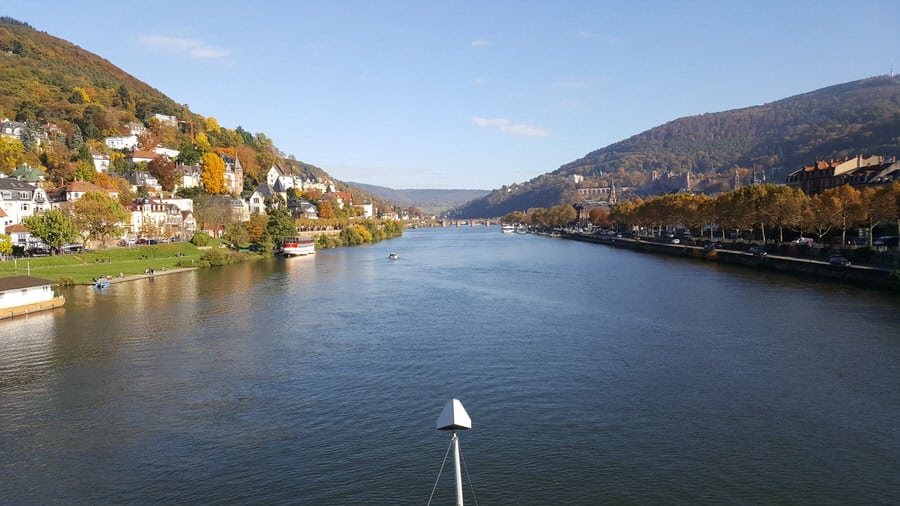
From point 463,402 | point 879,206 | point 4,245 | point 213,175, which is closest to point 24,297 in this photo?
point 4,245

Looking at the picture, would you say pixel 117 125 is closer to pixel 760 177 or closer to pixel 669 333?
pixel 669 333

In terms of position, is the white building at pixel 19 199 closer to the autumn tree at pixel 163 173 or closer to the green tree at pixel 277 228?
the autumn tree at pixel 163 173

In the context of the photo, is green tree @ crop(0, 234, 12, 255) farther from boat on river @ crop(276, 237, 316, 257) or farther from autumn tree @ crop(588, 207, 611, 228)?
autumn tree @ crop(588, 207, 611, 228)

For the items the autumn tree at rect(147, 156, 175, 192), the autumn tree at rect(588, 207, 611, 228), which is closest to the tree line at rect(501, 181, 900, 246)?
the autumn tree at rect(588, 207, 611, 228)

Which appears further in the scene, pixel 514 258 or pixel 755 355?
pixel 514 258

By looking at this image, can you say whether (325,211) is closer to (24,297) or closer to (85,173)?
(85,173)

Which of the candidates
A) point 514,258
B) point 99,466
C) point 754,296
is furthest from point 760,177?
point 99,466
